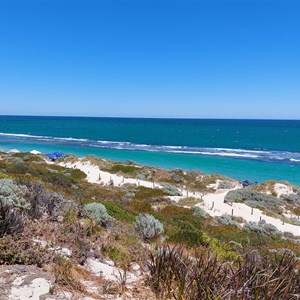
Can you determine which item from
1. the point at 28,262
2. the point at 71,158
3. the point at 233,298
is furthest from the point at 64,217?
the point at 71,158

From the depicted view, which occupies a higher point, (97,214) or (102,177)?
(97,214)

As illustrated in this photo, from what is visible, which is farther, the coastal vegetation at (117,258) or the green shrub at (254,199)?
the green shrub at (254,199)

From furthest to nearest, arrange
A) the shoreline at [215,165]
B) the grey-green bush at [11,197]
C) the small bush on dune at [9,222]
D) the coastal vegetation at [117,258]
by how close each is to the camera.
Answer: the shoreline at [215,165]
the grey-green bush at [11,197]
the small bush on dune at [9,222]
the coastal vegetation at [117,258]

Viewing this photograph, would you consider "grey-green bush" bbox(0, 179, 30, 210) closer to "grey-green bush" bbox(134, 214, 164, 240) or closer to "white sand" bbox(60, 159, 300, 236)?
"grey-green bush" bbox(134, 214, 164, 240)

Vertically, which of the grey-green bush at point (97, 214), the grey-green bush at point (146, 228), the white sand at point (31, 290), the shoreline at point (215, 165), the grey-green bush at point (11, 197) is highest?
the grey-green bush at point (11, 197)

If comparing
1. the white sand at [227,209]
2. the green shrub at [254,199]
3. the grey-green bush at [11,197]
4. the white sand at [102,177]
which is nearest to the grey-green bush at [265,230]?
the white sand at [227,209]

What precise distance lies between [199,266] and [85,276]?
1.64 m

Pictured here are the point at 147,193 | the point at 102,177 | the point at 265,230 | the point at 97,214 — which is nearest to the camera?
the point at 97,214

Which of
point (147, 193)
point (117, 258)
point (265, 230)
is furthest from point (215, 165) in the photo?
point (117, 258)

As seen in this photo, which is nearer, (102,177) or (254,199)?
(254,199)

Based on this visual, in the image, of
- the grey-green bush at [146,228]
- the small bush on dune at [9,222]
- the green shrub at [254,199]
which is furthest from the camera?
the green shrub at [254,199]

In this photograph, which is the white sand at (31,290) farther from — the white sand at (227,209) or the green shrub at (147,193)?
the green shrub at (147,193)

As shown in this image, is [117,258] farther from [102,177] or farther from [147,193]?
[102,177]

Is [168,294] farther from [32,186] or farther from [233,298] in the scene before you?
[32,186]
